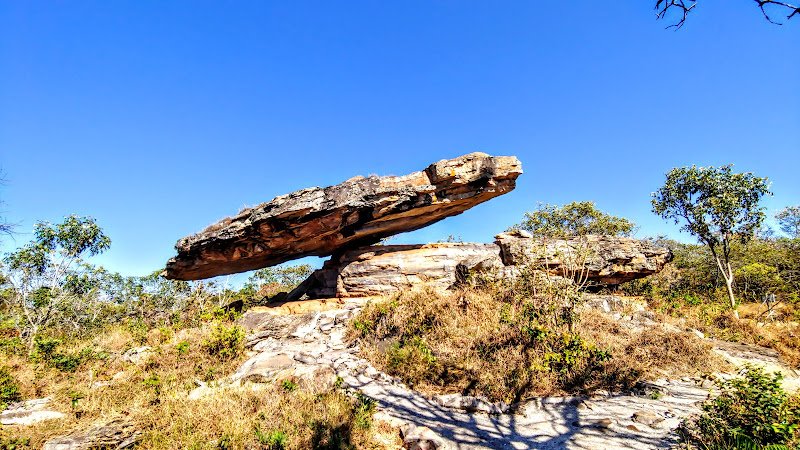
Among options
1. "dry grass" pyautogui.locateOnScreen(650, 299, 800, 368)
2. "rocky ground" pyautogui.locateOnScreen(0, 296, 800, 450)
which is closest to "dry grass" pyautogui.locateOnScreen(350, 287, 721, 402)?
"rocky ground" pyautogui.locateOnScreen(0, 296, 800, 450)

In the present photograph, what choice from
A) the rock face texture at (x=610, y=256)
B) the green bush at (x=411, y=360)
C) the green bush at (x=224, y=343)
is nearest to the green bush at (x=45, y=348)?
the green bush at (x=224, y=343)

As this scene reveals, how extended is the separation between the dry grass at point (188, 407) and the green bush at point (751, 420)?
476 cm

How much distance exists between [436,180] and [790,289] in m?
20.4

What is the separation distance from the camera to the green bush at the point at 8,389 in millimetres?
6707

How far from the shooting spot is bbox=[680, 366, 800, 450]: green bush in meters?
4.21

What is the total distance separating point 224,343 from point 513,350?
7.62 m

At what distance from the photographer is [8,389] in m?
6.85

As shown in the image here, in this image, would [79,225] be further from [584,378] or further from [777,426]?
[777,426]

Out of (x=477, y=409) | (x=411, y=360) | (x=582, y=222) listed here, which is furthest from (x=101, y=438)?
(x=582, y=222)

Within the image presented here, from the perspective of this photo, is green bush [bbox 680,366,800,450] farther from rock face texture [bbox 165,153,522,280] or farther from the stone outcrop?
rock face texture [bbox 165,153,522,280]

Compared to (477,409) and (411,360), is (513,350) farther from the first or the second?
(411,360)

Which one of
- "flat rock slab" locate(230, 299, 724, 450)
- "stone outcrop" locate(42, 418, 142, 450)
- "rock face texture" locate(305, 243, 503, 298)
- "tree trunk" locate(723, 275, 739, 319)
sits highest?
"rock face texture" locate(305, 243, 503, 298)

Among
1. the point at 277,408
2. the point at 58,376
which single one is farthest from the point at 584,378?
the point at 58,376

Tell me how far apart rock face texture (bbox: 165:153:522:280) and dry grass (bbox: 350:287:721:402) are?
4.68 metres
